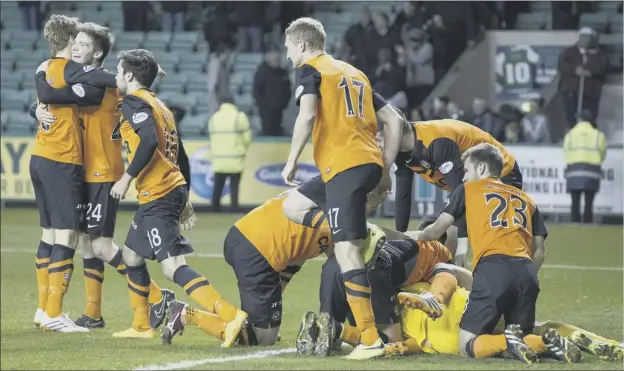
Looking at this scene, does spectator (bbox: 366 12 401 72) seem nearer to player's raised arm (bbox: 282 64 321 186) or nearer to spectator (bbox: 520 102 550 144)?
spectator (bbox: 520 102 550 144)

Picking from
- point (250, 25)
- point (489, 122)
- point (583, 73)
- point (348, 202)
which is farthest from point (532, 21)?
point (348, 202)

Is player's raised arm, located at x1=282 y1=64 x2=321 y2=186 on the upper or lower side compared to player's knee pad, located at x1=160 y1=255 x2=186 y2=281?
upper

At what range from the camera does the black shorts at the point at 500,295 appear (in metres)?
7.05

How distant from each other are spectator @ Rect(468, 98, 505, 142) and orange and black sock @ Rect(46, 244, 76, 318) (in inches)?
447

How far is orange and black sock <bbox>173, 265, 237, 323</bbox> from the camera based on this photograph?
24.6 ft

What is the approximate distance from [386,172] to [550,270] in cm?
562

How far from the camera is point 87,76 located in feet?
28.1

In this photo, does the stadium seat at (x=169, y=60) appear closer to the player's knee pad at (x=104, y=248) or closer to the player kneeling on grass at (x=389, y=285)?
the player's knee pad at (x=104, y=248)

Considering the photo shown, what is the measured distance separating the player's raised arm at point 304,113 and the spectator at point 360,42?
13.8m

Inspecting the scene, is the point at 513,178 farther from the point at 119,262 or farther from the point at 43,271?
the point at 43,271

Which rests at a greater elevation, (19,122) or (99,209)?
(99,209)

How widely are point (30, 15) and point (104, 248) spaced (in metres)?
16.8

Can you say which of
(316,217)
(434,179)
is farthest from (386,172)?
(434,179)

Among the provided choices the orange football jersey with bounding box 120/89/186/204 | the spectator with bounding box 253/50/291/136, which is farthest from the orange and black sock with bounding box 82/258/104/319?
the spectator with bounding box 253/50/291/136
